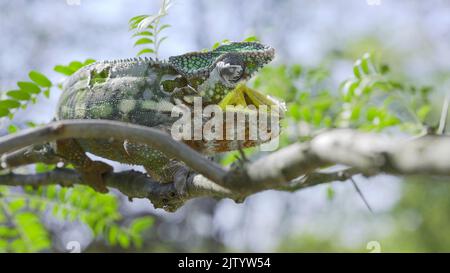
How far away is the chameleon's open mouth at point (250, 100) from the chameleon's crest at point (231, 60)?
2.1 inches

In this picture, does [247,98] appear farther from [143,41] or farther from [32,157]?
[32,157]

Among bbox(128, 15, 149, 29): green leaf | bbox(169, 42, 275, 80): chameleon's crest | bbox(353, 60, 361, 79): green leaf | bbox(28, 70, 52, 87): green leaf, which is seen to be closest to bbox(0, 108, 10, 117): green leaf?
bbox(28, 70, 52, 87): green leaf

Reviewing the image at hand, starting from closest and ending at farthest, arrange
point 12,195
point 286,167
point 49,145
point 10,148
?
point 286,167 → point 10,148 → point 49,145 → point 12,195

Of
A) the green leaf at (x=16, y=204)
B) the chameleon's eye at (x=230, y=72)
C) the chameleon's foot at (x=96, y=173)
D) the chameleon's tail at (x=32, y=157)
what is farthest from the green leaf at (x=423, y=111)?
the green leaf at (x=16, y=204)

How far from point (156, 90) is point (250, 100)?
260 millimetres

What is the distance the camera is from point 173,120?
1.68m

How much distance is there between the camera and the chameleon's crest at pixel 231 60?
5.31 ft

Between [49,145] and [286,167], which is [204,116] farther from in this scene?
[286,167]

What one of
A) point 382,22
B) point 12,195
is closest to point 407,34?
point 382,22

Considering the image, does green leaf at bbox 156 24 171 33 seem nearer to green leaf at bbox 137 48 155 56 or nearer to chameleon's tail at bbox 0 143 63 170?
green leaf at bbox 137 48 155 56

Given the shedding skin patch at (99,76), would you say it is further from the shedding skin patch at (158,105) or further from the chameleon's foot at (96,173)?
the chameleon's foot at (96,173)

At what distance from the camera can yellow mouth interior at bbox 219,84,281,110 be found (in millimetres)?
1685
